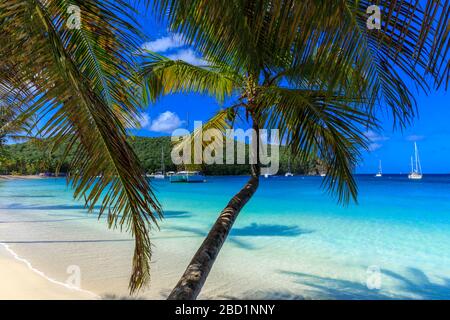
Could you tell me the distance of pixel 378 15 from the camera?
1.34 m

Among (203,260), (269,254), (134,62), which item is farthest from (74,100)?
(269,254)

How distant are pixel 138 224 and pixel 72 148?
53 cm

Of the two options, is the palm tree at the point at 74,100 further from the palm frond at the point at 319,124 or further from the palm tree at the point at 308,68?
the palm frond at the point at 319,124

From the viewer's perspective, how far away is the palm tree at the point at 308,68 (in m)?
1.27

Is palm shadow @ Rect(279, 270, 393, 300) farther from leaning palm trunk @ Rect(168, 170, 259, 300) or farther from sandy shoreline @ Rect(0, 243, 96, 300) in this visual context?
sandy shoreline @ Rect(0, 243, 96, 300)

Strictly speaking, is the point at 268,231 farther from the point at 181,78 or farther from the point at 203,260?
the point at 203,260

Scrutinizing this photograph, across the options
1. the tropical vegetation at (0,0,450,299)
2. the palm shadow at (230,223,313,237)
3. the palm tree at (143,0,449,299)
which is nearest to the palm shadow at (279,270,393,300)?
the palm tree at (143,0,449,299)

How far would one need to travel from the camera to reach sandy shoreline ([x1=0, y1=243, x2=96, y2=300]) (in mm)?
5210

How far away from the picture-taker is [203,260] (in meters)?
2.42

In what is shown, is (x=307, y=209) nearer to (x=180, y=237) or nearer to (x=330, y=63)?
(x=180, y=237)

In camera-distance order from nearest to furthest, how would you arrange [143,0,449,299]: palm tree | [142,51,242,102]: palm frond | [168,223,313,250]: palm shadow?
[143,0,449,299]: palm tree → [142,51,242,102]: palm frond → [168,223,313,250]: palm shadow

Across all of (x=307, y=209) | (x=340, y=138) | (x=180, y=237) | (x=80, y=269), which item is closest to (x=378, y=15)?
(x=340, y=138)

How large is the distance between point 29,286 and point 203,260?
481cm

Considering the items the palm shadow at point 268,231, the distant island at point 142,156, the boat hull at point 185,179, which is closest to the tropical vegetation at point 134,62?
the distant island at point 142,156
